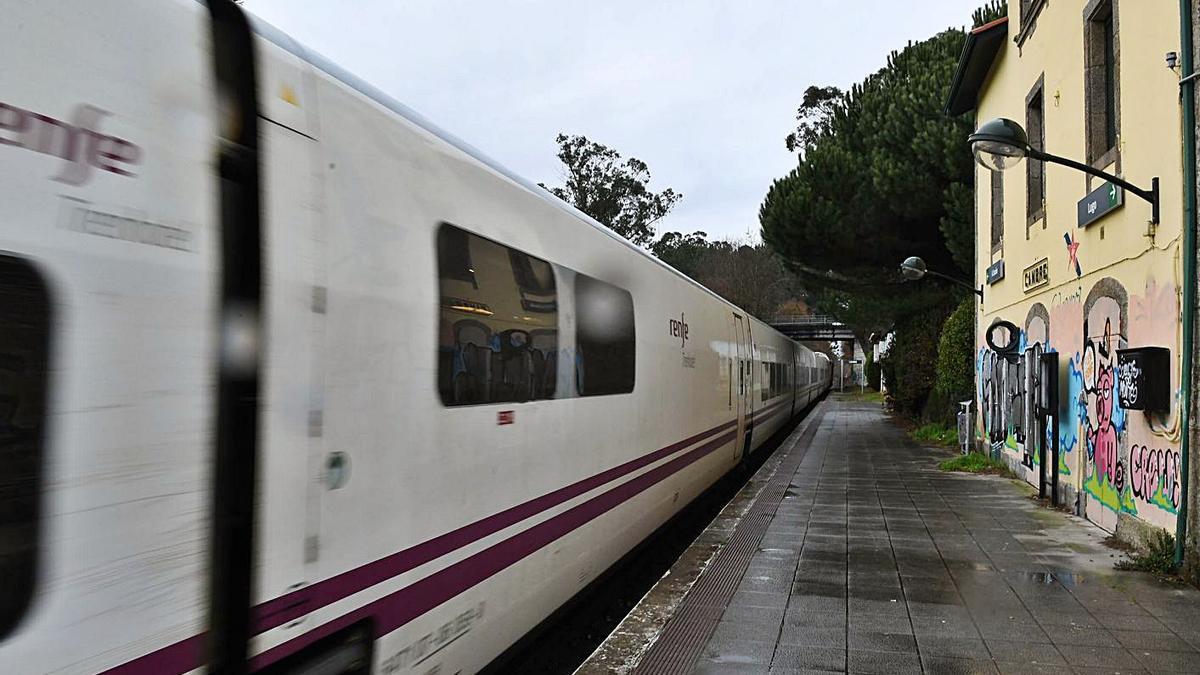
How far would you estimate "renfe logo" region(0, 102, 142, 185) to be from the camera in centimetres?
174

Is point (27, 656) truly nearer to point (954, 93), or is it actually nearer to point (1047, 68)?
point (1047, 68)

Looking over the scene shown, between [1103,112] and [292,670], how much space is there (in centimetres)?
956

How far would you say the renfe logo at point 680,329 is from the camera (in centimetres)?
795

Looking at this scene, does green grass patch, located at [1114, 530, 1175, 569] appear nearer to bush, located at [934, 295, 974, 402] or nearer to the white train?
the white train

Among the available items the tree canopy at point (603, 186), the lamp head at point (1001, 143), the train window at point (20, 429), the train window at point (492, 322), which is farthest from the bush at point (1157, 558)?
the tree canopy at point (603, 186)

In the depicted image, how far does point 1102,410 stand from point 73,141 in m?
9.24

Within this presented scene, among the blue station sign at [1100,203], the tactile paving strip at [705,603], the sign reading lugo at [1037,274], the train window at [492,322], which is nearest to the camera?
the train window at [492,322]

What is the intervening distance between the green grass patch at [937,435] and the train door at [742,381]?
7.01m

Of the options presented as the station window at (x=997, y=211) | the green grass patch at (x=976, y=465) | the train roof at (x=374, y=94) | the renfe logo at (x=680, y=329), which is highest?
the station window at (x=997, y=211)

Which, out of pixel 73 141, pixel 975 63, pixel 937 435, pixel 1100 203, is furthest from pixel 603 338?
pixel 937 435

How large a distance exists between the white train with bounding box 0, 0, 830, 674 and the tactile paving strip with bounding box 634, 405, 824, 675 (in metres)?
1.01

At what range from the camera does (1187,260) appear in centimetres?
650

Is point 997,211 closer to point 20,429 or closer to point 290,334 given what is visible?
point 290,334

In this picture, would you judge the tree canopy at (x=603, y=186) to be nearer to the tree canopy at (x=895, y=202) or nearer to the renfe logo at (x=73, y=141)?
A: the tree canopy at (x=895, y=202)
